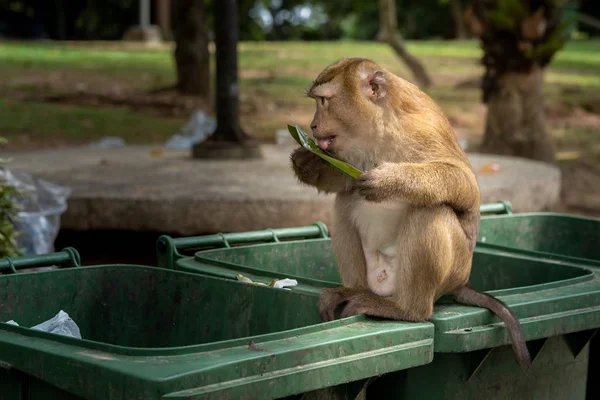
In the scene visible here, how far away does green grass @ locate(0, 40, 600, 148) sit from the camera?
12.3 m

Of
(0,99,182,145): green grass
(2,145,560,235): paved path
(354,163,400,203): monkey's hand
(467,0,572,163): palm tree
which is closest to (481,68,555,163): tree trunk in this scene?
(467,0,572,163): palm tree

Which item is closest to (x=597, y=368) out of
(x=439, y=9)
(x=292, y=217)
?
(x=292, y=217)

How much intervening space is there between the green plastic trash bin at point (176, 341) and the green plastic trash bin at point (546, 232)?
5.67 ft

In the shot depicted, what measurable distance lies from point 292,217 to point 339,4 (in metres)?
24.7

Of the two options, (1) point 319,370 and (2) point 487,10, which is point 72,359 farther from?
(2) point 487,10

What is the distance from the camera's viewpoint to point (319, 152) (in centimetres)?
353

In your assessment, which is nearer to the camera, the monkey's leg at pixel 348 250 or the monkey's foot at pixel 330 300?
the monkey's foot at pixel 330 300

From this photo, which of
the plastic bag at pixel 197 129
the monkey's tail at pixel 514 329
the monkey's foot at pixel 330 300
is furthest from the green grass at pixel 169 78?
the monkey's tail at pixel 514 329

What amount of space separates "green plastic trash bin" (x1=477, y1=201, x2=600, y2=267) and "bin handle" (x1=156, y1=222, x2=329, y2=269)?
35.3 inches

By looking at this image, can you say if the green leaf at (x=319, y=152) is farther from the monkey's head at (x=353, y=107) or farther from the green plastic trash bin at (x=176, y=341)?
the green plastic trash bin at (x=176, y=341)

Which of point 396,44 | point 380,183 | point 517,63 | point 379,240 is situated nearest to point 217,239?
point 379,240

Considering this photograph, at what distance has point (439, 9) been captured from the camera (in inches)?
1398

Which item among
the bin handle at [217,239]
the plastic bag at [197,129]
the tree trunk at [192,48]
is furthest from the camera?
the tree trunk at [192,48]

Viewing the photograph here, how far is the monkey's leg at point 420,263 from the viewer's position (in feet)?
10.5
